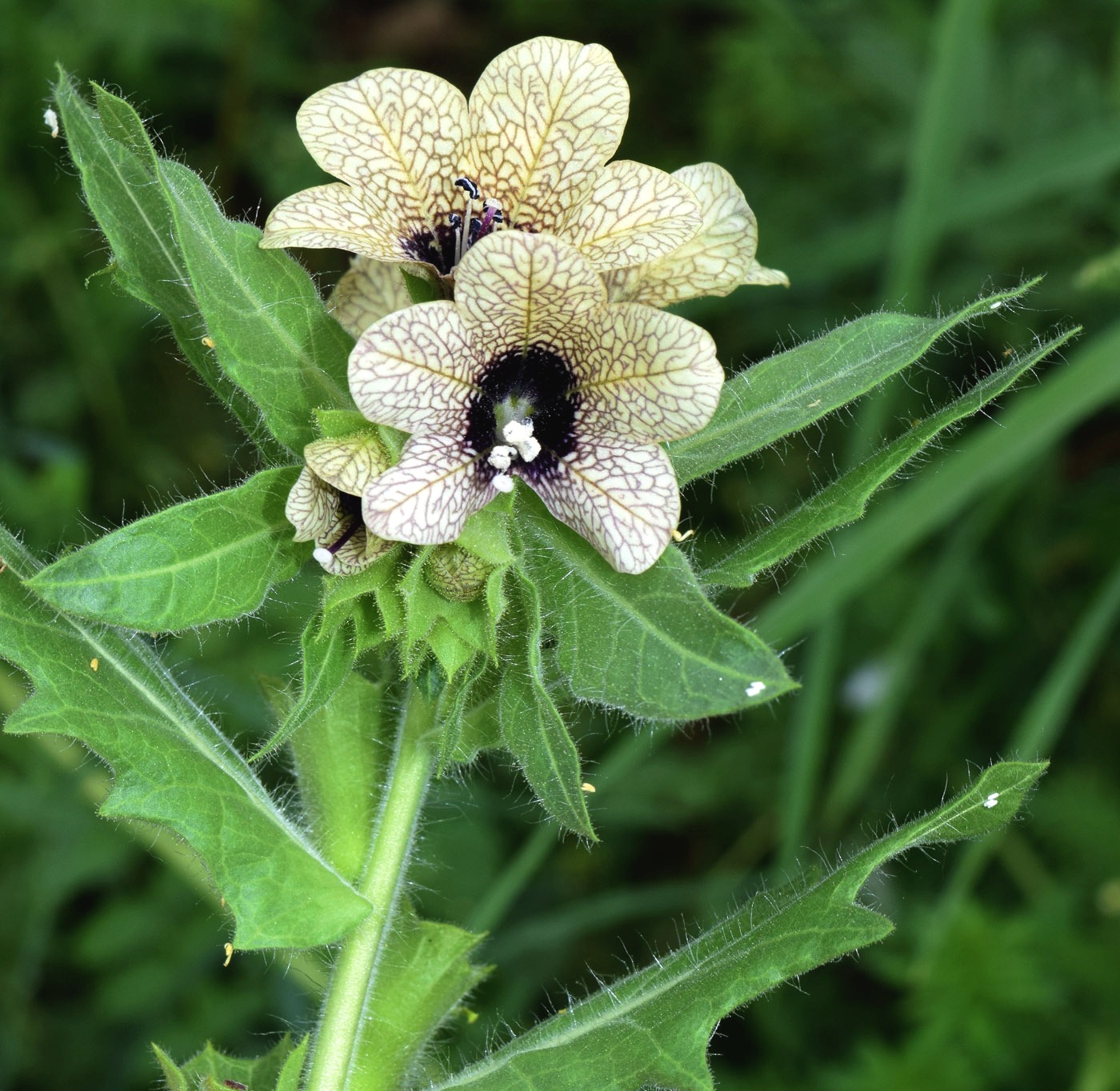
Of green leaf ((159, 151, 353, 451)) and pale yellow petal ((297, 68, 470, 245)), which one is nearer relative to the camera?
green leaf ((159, 151, 353, 451))

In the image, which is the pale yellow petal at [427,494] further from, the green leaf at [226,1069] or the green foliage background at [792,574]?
the green foliage background at [792,574]

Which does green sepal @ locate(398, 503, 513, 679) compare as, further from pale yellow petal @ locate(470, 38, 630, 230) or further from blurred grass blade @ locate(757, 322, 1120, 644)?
blurred grass blade @ locate(757, 322, 1120, 644)

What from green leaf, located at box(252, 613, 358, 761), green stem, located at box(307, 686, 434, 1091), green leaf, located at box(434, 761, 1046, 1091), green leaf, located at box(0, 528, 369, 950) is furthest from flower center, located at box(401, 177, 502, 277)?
green leaf, located at box(434, 761, 1046, 1091)

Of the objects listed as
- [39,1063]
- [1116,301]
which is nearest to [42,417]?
[39,1063]

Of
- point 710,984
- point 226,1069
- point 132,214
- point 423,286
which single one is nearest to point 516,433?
point 423,286

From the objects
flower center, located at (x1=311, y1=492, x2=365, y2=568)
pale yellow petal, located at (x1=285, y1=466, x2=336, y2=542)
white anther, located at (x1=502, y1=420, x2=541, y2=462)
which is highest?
white anther, located at (x1=502, y1=420, x2=541, y2=462)

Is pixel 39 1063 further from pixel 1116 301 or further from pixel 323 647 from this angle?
pixel 1116 301
